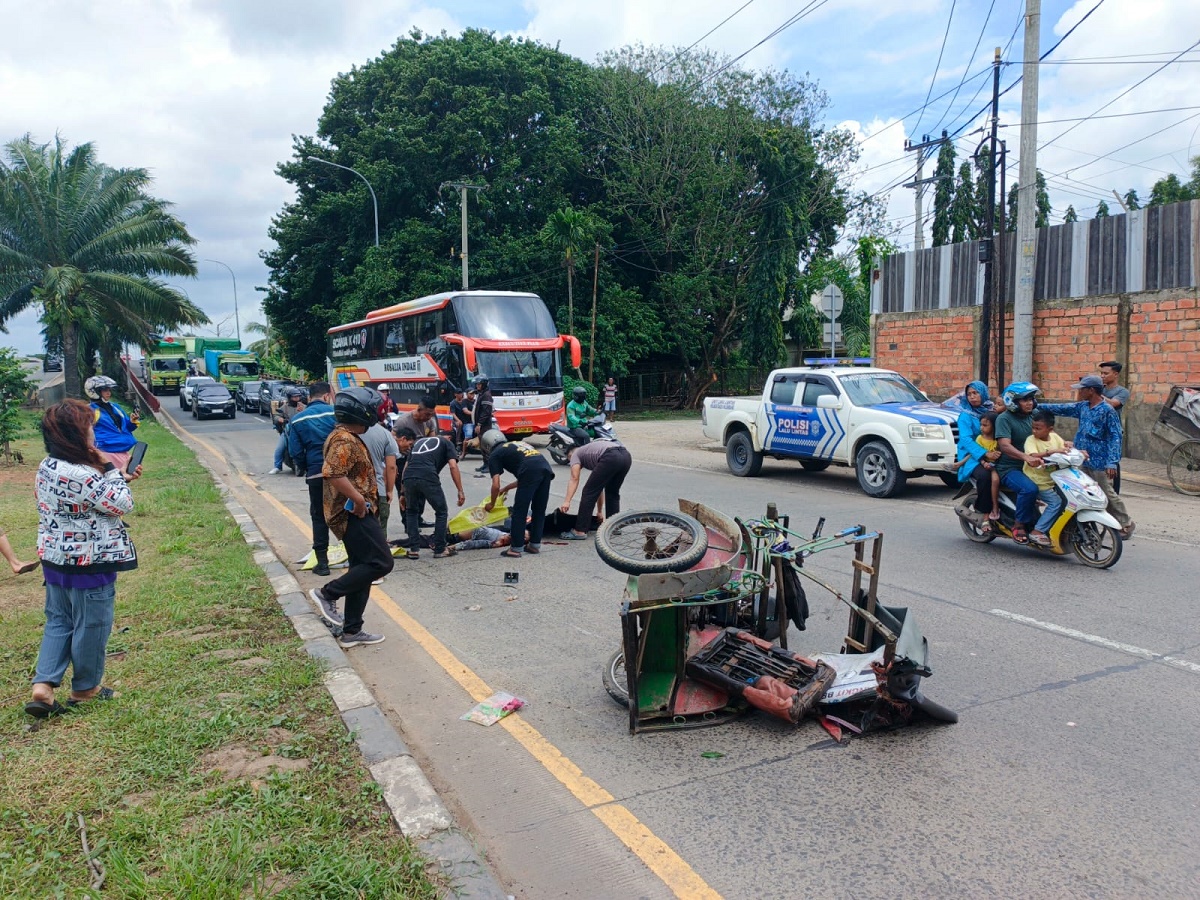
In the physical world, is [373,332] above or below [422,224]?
below

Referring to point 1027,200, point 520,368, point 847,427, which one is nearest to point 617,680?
point 847,427

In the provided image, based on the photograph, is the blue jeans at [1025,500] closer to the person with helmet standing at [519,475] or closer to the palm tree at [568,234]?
the person with helmet standing at [519,475]

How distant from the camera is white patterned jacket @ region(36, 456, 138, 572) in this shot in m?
4.34

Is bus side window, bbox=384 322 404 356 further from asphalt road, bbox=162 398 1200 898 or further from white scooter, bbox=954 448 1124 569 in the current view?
white scooter, bbox=954 448 1124 569

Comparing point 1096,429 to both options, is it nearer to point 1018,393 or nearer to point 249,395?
point 1018,393

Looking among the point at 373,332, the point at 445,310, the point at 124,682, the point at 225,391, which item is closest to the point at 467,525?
the point at 124,682

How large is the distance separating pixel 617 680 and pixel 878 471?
8.33 m

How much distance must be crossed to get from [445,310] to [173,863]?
57.1 ft

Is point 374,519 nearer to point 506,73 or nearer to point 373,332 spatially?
point 373,332

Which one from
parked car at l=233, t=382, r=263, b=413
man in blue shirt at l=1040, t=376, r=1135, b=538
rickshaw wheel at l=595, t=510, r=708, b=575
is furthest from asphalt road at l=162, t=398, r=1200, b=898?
parked car at l=233, t=382, r=263, b=413

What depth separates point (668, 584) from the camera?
404 centimetres

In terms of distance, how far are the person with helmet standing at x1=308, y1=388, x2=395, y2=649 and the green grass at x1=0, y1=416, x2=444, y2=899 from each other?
0.56 m

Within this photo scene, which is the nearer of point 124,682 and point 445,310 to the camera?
point 124,682

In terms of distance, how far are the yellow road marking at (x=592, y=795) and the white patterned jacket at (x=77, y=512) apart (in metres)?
2.03
